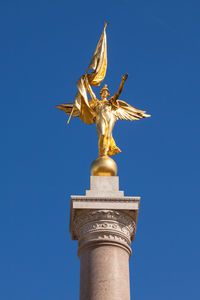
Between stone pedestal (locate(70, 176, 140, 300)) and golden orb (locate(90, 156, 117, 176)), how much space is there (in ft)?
1.40

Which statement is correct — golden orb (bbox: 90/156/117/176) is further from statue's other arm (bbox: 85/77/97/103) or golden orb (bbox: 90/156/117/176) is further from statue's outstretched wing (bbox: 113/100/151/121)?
statue's other arm (bbox: 85/77/97/103)

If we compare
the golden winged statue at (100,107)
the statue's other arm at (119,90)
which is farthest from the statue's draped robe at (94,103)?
the statue's other arm at (119,90)

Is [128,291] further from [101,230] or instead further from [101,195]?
[101,195]

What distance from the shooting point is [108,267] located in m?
15.3

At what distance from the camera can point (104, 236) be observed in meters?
15.9

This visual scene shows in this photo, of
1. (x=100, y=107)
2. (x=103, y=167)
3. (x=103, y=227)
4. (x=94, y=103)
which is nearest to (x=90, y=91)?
(x=94, y=103)

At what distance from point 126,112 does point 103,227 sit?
5.70 metres

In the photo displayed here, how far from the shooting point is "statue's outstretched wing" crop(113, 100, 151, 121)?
1983 centimetres

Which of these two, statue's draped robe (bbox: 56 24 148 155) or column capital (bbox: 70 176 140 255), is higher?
statue's draped robe (bbox: 56 24 148 155)

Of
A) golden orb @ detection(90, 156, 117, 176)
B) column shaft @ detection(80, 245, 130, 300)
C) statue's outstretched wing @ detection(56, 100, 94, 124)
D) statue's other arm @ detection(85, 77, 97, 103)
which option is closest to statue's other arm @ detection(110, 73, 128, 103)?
statue's other arm @ detection(85, 77, 97, 103)

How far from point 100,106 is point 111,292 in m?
6.97

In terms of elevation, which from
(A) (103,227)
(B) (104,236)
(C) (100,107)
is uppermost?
(C) (100,107)

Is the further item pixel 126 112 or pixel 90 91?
pixel 126 112

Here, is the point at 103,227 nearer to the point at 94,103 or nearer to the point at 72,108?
the point at 94,103
